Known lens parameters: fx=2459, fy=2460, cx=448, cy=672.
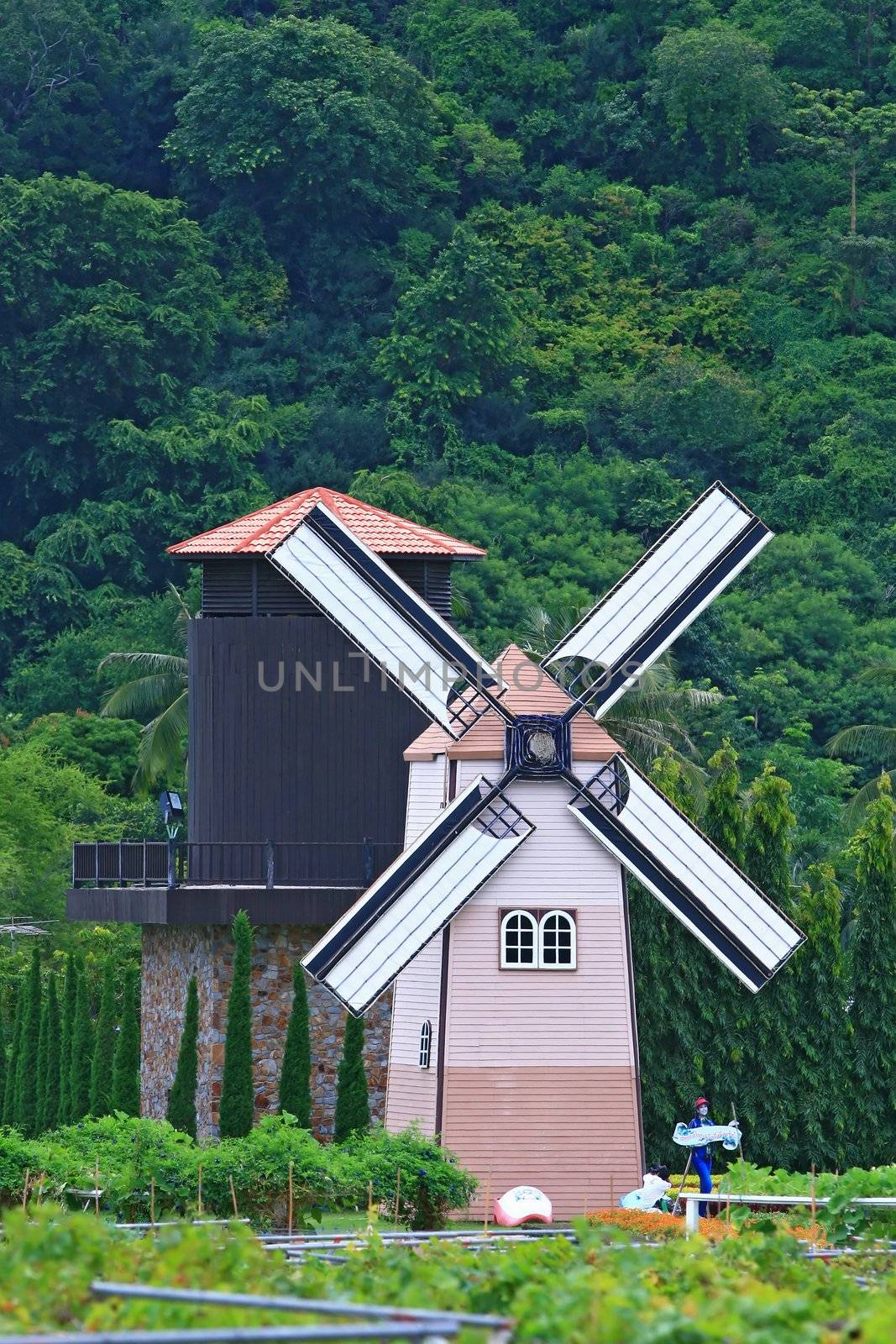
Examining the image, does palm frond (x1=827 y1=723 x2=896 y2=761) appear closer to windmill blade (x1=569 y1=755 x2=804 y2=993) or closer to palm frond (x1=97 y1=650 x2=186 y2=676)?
palm frond (x1=97 y1=650 x2=186 y2=676)

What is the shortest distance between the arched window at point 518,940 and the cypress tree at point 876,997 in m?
5.02

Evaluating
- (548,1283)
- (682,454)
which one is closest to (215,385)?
(682,454)

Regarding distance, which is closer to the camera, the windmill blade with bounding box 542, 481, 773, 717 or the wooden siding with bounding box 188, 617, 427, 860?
the windmill blade with bounding box 542, 481, 773, 717

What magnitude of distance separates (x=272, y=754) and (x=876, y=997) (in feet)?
23.7

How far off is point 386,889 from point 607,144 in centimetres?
4792

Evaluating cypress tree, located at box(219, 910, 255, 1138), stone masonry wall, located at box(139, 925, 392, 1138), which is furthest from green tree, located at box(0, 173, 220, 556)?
cypress tree, located at box(219, 910, 255, 1138)

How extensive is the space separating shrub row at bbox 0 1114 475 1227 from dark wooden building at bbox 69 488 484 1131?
6.37 m

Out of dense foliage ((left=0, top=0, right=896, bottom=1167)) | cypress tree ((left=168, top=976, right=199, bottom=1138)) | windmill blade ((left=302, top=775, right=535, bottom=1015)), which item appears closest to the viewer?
windmill blade ((left=302, top=775, right=535, bottom=1015))

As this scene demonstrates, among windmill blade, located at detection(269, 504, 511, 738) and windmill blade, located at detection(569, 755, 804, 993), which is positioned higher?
windmill blade, located at detection(269, 504, 511, 738)

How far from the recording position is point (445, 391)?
189 feet

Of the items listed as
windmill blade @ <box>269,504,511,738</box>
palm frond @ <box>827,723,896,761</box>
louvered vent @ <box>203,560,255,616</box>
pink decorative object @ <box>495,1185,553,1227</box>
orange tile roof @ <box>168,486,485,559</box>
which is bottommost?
pink decorative object @ <box>495,1185,553,1227</box>

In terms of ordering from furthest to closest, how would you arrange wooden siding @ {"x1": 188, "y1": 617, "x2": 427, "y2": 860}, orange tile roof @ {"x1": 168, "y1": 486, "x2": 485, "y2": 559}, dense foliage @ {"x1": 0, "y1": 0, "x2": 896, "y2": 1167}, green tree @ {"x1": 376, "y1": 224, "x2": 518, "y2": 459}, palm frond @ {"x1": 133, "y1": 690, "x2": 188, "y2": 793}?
green tree @ {"x1": 376, "y1": 224, "x2": 518, "y2": 459}, dense foliage @ {"x1": 0, "y1": 0, "x2": 896, "y2": 1167}, palm frond @ {"x1": 133, "y1": 690, "x2": 188, "y2": 793}, orange tile roof @ {"x1": 168, "y1": 486, "x2": 485, "y2": 559}, wooden siding @ {"x1": 188, "y1": 617, "x2": 427, "y2": 860}

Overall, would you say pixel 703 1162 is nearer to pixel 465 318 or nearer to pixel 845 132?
pixel 465 318

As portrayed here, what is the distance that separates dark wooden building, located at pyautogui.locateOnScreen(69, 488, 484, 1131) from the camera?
2722 cm
